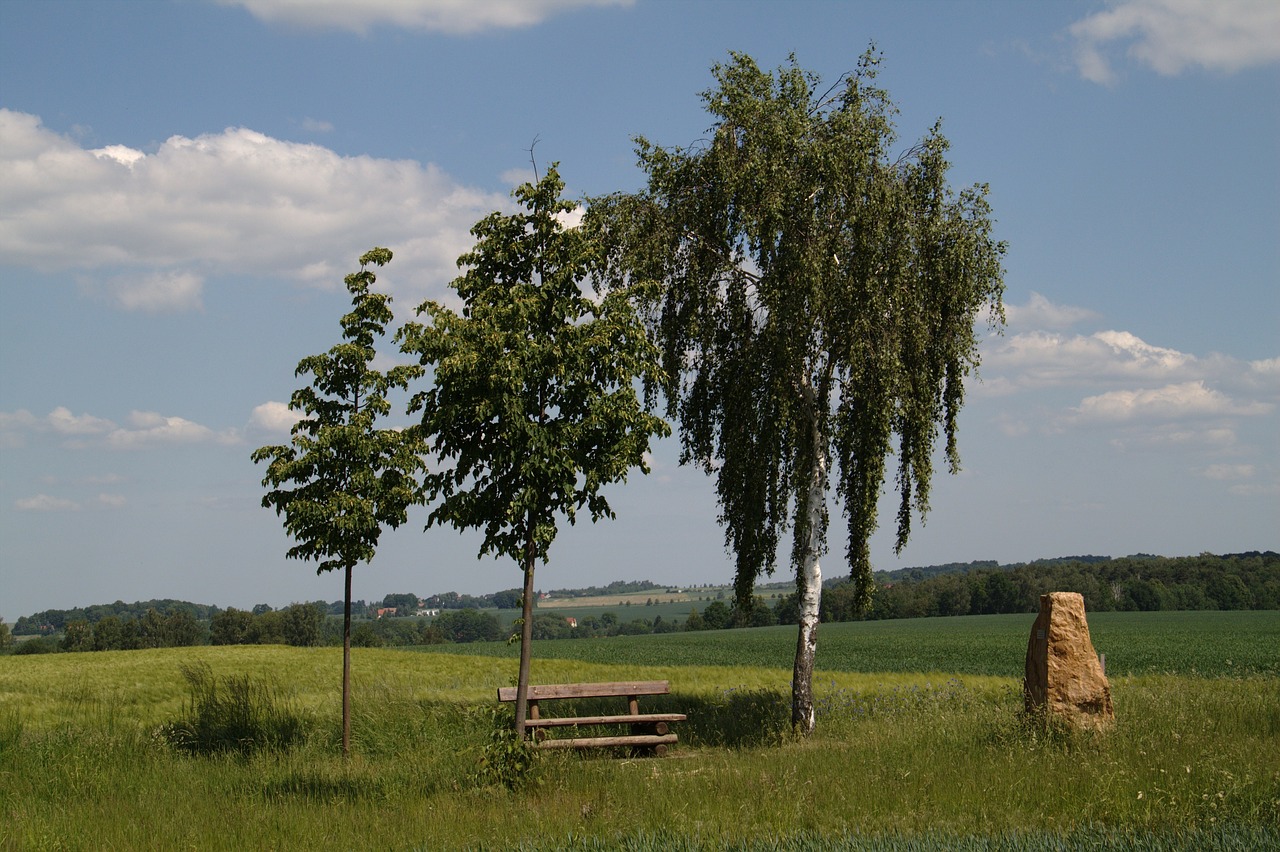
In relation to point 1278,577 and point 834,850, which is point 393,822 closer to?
point 834,850

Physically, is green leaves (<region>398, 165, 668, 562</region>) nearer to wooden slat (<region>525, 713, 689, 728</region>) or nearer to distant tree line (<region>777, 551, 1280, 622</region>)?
wooden slat (<region>525, 713, 689, 728</region>)

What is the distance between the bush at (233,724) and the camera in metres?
16.2

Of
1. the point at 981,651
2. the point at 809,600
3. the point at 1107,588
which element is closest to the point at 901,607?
the point at 1107,588

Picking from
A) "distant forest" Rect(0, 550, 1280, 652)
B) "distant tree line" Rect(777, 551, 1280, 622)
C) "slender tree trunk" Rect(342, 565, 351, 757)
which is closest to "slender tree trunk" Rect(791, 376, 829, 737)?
"slender tree trunk" Rect(342, 565, 351, 757)

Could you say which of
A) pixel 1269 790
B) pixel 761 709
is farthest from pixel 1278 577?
pixel 1269 790

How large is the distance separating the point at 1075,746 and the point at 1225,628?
4922cm

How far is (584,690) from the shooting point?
16172 millimetres

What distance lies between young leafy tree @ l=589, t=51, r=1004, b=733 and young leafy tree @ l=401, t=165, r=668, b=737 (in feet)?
17.6

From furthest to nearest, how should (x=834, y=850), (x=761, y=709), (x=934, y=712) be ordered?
1. (x=761, y=709)
2. (x=934, y=712)
3. (x=834, y=850)

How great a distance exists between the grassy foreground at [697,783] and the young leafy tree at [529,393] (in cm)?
215

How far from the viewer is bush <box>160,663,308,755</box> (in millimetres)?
16250

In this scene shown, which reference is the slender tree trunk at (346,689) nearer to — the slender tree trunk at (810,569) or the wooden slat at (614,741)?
the wooden slat at (614,741)

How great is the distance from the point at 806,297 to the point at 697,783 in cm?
940

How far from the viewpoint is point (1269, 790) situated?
9.00 m
